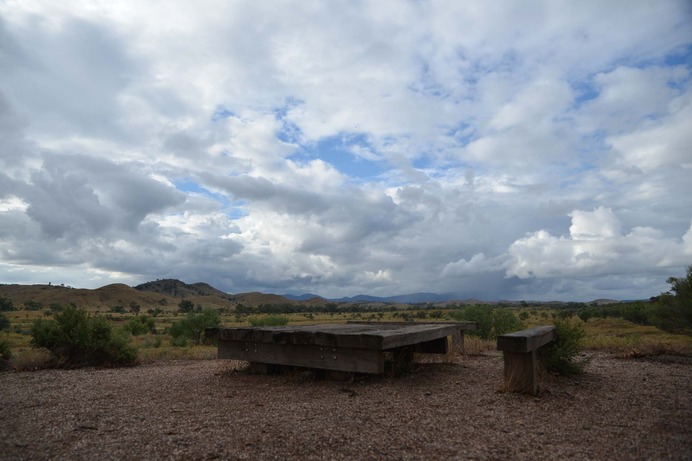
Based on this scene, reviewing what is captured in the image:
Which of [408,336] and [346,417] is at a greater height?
[408,336]

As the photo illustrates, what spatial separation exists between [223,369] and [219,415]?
3.57m

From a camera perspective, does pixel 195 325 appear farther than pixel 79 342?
Yes

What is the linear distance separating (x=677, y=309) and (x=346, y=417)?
369 inches

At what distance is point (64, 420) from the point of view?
5203mm

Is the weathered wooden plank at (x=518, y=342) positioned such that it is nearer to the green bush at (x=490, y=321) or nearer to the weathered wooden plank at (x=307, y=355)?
the weathered wooden plank at (x=307, y=355)

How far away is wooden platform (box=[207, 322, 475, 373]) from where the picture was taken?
6863 millimetres

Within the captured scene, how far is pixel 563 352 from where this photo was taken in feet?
25.7

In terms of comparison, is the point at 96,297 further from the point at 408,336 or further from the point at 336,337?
the point at 408,336

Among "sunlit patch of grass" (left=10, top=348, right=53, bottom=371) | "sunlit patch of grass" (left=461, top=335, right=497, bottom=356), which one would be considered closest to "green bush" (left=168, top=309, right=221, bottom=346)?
"sunlit patch of grass" (left=10, top=348, right=53, bottom=371)

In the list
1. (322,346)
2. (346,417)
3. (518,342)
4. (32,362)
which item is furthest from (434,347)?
(32,362)

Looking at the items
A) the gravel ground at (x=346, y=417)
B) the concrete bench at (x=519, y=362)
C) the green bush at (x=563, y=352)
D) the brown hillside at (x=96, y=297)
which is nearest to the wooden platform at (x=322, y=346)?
the gravel ground at (x=346, y=417)

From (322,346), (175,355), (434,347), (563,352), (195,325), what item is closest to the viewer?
(322,346)

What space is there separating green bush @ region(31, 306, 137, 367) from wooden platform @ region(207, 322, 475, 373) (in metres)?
3.06

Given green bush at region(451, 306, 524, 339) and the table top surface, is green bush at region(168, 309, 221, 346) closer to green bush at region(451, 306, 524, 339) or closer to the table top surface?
green bush at region(451, 306, 524, 339)
